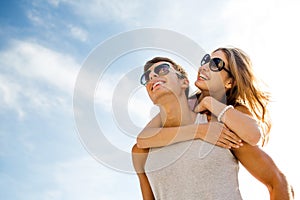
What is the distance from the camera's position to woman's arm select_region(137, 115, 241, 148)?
160 inches

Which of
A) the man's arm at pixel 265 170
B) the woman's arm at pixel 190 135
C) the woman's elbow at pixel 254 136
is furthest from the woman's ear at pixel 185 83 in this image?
the woman's elbow at pixel 254 136

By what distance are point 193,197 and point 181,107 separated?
50.3 inches

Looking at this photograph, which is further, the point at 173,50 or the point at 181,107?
the point at 173,50

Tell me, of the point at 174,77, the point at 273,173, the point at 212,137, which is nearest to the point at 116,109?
the point at 174,77

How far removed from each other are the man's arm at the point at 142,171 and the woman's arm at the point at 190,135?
138 millimetres

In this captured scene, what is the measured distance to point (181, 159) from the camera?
416 centimetres

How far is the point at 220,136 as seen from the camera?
4.12 metres

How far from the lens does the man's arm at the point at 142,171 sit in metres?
4.61

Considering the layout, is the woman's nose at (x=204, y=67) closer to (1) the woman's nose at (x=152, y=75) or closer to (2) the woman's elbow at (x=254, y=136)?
(1) the woman's nose at (x=152, y=75)

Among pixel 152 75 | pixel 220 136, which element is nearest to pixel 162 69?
pixel 152 75

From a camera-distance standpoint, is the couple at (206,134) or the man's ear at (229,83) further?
the man's ear at (229,83)

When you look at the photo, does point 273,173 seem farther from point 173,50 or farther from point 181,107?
point 173,50

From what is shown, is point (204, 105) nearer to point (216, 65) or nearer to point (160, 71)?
point (216, 65)

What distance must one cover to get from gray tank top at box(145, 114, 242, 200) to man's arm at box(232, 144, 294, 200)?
5.6 inches
